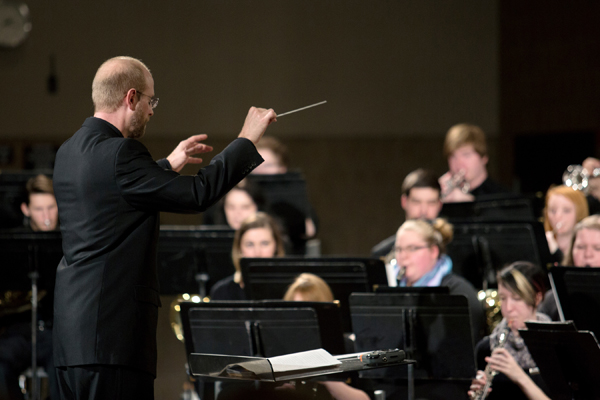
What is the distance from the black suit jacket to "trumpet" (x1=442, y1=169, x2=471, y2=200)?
332 cm

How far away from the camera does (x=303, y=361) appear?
6.88 feet

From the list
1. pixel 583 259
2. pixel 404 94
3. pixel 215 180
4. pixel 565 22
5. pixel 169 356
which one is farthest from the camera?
pixel 404 94

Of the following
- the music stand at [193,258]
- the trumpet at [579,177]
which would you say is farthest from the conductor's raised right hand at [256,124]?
the trumpet at [579,177]

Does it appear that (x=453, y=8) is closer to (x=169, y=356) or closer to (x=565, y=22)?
(x=565, y=22)

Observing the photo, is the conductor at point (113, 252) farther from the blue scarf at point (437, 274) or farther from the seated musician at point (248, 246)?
the seated musician at point (248, 246)

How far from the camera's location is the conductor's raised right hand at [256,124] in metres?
2.09

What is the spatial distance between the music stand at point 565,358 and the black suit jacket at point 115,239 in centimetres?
138

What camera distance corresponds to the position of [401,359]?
2.19 meters

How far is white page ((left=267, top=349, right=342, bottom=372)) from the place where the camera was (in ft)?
6.70

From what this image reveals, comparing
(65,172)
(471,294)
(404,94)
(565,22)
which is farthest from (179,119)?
(65,172)

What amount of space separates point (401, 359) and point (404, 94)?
6473mm

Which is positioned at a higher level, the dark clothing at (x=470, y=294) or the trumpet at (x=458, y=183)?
the trumpet at (x=458, y=183)

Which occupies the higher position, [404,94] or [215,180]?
[404,94]

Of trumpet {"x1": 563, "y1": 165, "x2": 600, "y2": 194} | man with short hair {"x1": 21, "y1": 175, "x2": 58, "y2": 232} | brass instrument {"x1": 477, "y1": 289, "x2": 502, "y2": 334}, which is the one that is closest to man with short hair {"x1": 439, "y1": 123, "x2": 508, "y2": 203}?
trumpet {"x1": 563, "y1": 165, "x2": 600, "y2": 194}
